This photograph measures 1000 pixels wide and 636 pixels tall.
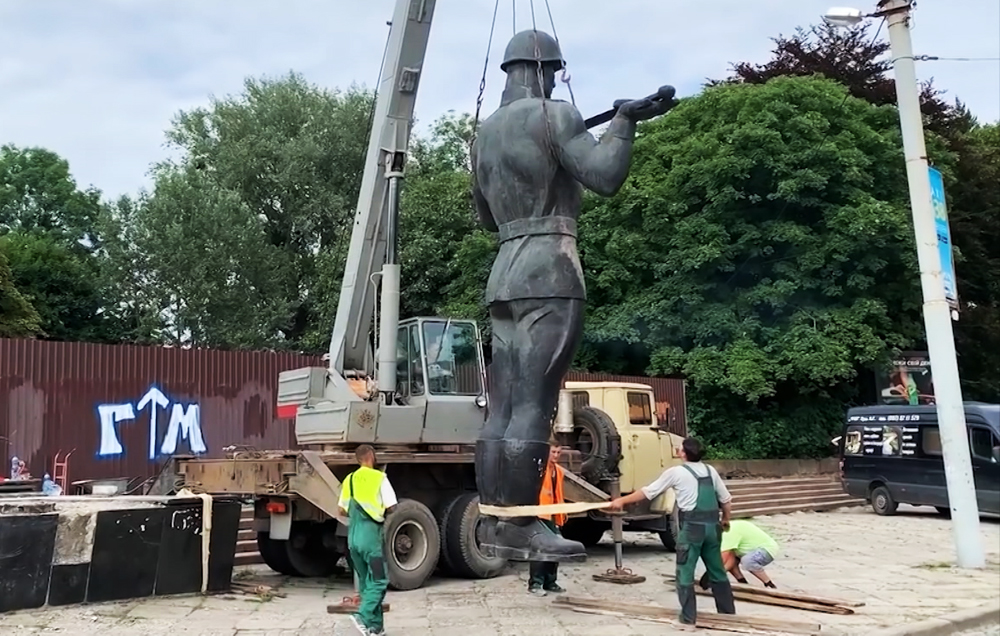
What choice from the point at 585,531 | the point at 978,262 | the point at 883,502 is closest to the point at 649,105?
the point at 585,531

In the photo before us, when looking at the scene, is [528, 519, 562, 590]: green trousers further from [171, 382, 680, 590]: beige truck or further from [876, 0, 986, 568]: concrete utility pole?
[876, 0, 986, 568]: concrete utility pole

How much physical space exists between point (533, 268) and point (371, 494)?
302 centimetres

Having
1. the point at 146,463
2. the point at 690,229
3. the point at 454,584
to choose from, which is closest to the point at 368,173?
the point at 454,584

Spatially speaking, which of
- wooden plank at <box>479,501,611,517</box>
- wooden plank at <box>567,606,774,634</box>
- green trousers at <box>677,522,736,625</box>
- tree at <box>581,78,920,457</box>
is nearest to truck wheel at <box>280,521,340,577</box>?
wooden plank at <box>567,606,774,634</box>

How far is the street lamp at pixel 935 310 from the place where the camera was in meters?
11.1

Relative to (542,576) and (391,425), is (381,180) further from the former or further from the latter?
(542,576)

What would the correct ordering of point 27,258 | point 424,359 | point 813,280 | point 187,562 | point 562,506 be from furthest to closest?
1. point 27,258
2. point 813,280
3. point 424,359
4. point 187,562
5. point 562,506

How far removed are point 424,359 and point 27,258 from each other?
22253mm

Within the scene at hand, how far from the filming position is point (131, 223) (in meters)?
28.2

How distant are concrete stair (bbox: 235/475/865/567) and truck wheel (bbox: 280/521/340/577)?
31.1 feet

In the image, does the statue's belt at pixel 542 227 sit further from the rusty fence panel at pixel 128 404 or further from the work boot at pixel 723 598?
the rusty fence panel at pixel 128 404

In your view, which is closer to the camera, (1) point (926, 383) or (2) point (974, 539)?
(2) point (974, 539)

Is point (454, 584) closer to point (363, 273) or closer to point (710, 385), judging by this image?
point (363, 273)

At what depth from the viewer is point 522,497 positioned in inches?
202
